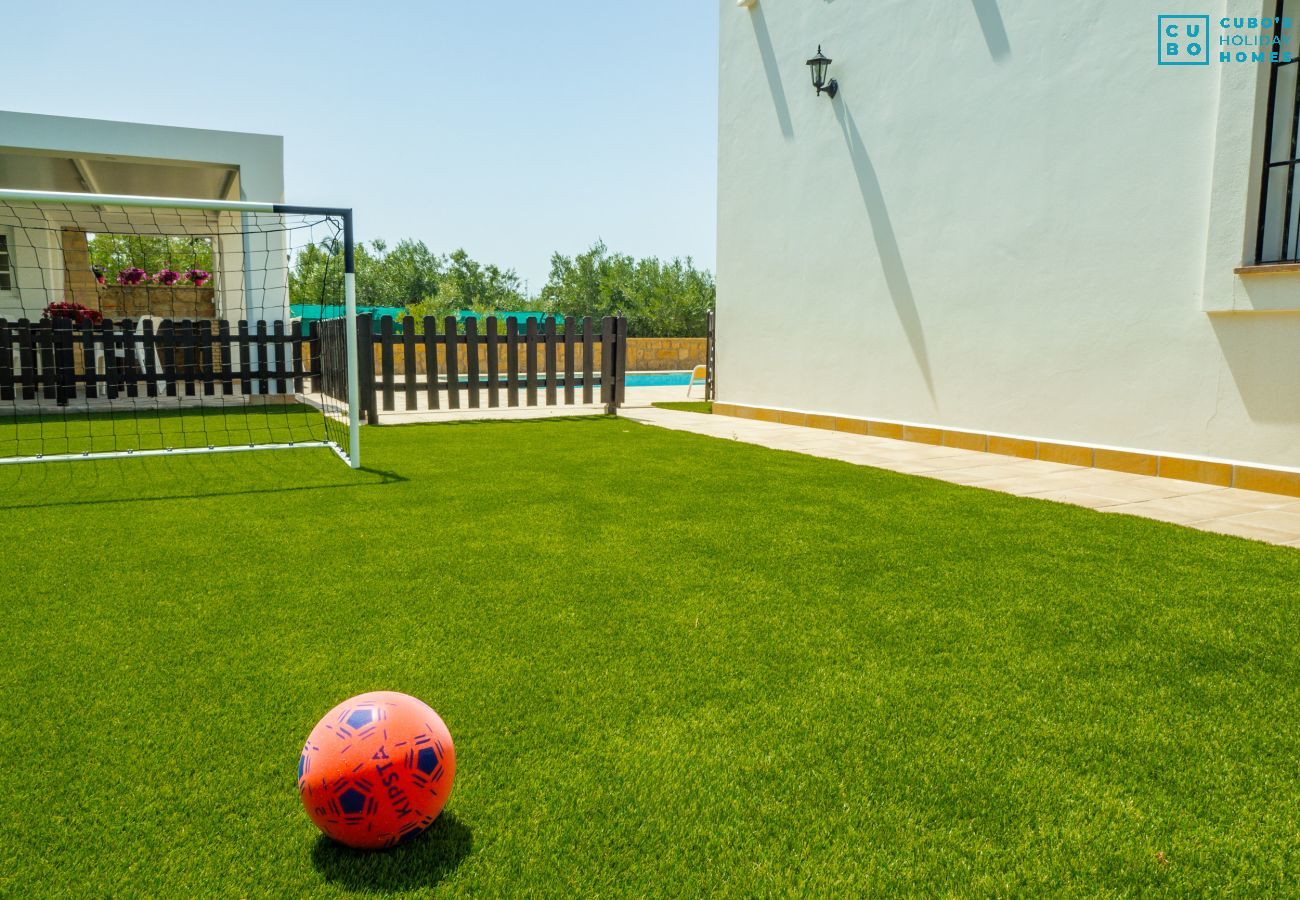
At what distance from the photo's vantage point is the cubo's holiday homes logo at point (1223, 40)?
209 inches

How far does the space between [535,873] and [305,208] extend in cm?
609

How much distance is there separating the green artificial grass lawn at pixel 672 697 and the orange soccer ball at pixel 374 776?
0.08 m

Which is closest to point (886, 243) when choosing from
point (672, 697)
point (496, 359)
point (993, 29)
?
point (993, 29)

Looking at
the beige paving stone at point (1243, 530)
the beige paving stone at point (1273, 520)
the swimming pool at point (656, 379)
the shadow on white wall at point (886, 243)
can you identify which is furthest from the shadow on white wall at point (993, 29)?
the swimming pool at point (656, 379)

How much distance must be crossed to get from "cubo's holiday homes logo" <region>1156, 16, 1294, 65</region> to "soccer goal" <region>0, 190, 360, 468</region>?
6172 millimetres

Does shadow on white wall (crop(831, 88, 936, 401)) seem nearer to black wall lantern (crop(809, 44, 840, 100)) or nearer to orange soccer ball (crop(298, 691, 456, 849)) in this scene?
black wall lantern (crop(809, 44, 840, 100))

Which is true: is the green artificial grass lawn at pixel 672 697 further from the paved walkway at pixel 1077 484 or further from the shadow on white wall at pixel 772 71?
the shadow on white wall at pixel 772 71

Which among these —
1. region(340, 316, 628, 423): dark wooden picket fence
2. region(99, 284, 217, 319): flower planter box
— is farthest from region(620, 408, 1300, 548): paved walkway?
region(99, 284, 217, 319): flower planter box

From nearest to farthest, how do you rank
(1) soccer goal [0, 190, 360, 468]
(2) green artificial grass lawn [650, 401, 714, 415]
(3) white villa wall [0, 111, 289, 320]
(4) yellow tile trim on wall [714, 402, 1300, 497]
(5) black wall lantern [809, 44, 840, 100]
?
(4) yellow tile trim on wall [714, 402, 1300, 497], (1) soccer goal [0, 190, 360, 468], (5) black wall lantern [809, 44, 840, 100], (3) white villa wall [0, 111, 289, 320], (2) green artificial grass lawn [650, 401, 714, 415]

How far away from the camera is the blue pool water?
2219 cm

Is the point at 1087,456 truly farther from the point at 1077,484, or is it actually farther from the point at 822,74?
the point at 822,74

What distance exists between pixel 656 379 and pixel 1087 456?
17.1 meters

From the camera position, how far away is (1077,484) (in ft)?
19.2

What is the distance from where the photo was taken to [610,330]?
37.8 ft
